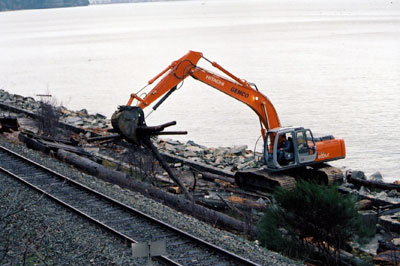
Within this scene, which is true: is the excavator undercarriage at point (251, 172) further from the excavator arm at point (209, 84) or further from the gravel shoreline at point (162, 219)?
the gravel shoreline at point (162, 219)

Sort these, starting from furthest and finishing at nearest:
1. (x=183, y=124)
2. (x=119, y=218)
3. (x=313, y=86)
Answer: (x=313, y=86), (x=183, y=124), (x=119, y=218)

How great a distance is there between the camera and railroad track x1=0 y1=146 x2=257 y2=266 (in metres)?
12.2

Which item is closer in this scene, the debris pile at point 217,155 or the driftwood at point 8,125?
the debris pile at point 217,155

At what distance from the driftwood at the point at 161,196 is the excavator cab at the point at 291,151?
11.3 ft

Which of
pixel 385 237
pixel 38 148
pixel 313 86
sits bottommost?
pixel 385 237

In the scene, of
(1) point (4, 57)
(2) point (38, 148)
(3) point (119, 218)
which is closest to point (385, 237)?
(3) point (119, 218)

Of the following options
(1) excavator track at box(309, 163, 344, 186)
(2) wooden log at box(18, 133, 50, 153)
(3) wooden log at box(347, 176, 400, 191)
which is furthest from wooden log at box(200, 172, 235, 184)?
(2) wooden log at box(18, 133, 50, 153)

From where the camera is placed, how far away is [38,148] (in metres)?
23.7

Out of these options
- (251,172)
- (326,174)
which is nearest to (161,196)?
(251,172)

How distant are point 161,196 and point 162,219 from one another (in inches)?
114

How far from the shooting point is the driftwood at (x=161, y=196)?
1558 centimetres

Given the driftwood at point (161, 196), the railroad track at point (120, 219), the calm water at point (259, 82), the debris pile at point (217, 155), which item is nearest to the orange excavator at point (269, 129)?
the driftwood at point (161, 196)

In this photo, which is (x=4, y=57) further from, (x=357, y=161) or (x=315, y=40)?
(x=357, y=161)

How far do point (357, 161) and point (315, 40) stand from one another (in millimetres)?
81171
